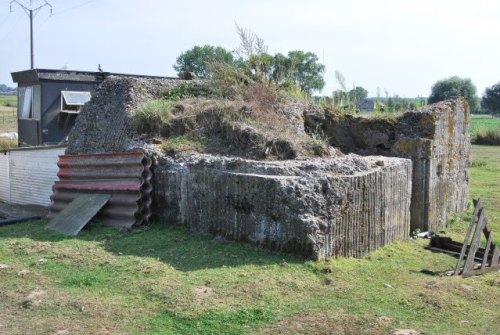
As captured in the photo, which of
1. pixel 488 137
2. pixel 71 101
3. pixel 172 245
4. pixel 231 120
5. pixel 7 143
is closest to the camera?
pixel 172 245

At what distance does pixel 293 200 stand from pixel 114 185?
364 cm

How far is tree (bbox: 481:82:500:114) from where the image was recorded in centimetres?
9344

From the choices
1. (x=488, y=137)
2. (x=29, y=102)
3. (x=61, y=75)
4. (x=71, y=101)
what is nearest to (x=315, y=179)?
(x=71, y=101)

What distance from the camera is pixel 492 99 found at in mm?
94562

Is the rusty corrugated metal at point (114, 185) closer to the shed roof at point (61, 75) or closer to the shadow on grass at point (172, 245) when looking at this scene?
the shadow on grass at point (172, 245)

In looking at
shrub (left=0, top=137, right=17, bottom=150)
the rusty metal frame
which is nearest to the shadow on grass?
the rusty metal frame

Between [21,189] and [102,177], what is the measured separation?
4.56 metres

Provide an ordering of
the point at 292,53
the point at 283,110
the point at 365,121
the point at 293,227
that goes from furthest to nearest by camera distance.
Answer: the point at 292,53 < the point at 365,121 < the point at 283,110 < the point at 293,227

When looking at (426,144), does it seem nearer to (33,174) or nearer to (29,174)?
(33,174)

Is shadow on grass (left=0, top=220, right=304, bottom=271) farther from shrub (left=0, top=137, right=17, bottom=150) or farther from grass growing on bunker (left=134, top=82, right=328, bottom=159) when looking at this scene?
shrub (left=0, top=137, right=17, bottom=150)

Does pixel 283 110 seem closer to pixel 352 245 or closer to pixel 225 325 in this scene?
pixel 352 245

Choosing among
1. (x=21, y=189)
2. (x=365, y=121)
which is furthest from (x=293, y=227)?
(x=21, y=189)

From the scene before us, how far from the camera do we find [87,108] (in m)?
11.7

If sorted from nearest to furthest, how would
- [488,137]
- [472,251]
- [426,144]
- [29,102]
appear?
[472,251] → [426,144] → [29,102] → [488,137]
